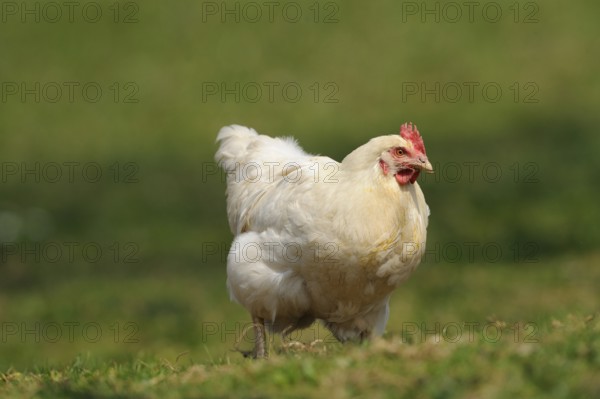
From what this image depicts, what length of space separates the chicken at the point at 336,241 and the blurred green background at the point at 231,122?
7.94ft

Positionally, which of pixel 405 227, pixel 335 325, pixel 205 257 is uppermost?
pixel 405 227

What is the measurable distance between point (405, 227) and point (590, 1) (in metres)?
19.6

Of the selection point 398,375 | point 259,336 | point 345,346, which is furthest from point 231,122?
point 398,375

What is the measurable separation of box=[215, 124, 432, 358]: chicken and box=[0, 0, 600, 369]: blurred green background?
2419 millimetres

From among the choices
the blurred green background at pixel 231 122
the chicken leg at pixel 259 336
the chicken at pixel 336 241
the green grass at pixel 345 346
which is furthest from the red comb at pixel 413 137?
the blurred green background at pixel 231 122

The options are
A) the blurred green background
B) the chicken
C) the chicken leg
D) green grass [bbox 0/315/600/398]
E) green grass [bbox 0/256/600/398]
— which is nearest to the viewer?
green grass [bbox 0/315/600/398]

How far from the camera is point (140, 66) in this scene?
23.4 m

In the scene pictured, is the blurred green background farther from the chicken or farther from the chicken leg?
the chicken leg

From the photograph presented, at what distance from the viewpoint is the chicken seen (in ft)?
23.3

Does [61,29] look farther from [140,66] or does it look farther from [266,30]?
[266,30]

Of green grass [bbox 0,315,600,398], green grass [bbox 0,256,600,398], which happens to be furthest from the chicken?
green grass [bbox 0,315,600,398]

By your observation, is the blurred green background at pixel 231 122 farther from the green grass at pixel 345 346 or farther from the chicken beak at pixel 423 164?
the chicken beak at pixel 423 164

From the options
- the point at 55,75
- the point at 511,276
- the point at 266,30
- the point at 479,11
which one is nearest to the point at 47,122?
the point at 55,75

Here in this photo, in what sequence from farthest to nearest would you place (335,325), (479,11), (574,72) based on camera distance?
(479,11) < (574,72) < (335,325)
